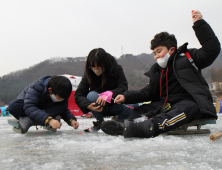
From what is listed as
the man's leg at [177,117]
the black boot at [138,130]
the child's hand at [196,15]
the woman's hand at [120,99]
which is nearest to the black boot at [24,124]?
the woman's hand at [120,99]

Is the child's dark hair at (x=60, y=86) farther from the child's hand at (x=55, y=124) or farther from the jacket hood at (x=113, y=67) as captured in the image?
the jacket hood at (x=113, y=67)

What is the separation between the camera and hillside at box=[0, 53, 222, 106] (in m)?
35.0

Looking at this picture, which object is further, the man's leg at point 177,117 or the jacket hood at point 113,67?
the jacket hood at point 113,67

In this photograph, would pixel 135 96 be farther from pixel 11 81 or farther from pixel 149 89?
pixel 11 81

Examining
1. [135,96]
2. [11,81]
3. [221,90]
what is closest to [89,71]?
[135,96]

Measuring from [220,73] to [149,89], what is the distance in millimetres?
34830

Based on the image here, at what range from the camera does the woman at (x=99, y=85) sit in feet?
5.56

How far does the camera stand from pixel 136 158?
81cm

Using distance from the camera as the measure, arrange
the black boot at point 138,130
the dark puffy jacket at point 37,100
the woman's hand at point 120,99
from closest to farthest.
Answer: the black boot at point 138,130, the dark puffy jacket at point 37,100, the woman's hand at point 120,99

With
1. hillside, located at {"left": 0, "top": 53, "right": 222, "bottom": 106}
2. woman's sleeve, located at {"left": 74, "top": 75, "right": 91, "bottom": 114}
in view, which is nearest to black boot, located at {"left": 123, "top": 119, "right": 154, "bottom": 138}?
woman's sleeve, located at {"left": 74, "top": 75, "right": 91, "bottom": 114}

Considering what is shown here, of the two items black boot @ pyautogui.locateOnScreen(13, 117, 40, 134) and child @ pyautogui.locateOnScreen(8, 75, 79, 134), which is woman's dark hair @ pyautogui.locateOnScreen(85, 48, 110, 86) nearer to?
child @ pyautogui.locateOnScreen(8, 75, 79, 134)

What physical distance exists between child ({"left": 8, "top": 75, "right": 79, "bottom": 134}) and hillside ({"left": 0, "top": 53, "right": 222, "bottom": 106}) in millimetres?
35272

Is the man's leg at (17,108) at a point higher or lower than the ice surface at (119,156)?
higher

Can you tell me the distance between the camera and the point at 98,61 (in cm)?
168
